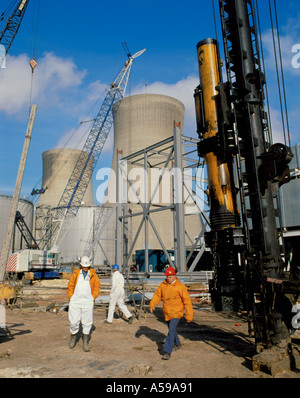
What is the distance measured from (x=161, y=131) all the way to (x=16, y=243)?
799 inches

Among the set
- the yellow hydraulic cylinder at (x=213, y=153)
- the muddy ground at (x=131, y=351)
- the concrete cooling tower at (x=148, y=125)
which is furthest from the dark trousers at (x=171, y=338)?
the concrete cooling tower at (x=148, y=125)

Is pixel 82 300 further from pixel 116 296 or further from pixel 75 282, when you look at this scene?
pixel 116 296

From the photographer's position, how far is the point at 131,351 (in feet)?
19.3

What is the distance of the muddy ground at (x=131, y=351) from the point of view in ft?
15.1

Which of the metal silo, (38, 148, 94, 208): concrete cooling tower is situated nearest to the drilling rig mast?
the metal silo

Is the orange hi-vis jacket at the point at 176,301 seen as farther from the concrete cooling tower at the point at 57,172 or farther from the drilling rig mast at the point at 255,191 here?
the concrete cooling tower at the point at 57,172

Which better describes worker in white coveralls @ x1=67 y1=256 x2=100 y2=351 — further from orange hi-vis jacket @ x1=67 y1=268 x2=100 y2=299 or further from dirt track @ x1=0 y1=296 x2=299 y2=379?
dirt track @ x1=0 y1=296 x2=299 y2=379

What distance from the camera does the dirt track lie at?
15.1 feet

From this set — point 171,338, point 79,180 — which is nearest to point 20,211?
point 79,180

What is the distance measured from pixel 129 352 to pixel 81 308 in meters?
1.18

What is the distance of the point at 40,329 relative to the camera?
8062mm

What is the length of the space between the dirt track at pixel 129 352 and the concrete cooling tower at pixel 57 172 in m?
40.9
